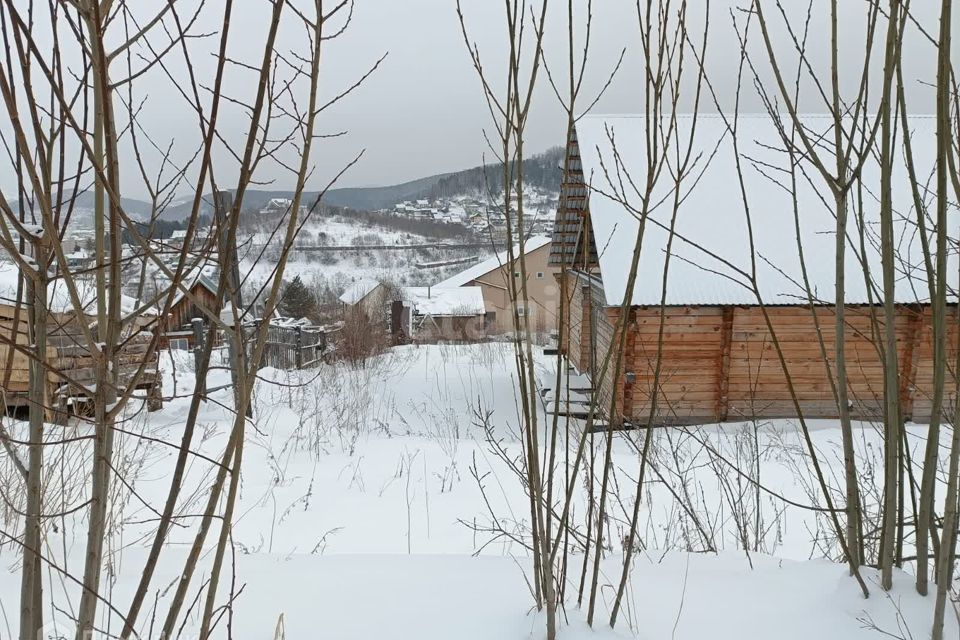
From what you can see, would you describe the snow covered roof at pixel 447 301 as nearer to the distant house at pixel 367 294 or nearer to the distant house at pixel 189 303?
the distant house at pixel 367 294

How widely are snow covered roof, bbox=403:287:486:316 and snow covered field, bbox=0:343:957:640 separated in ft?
91.1

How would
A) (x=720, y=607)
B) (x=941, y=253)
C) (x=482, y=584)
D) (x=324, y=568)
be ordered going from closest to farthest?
(x=941, y=253) < (x=720, y=607) < (x=482, y=584) < (x=324, y=568)

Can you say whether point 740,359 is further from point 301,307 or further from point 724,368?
point 301,307

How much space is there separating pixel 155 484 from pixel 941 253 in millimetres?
4811

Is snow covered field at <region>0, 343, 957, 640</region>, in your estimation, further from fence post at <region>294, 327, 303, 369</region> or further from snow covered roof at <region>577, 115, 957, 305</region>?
fence post at <region>294, 327, 303, 369</region>

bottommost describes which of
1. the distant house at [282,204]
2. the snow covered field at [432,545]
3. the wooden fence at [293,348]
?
the wooden fence at [293,348]

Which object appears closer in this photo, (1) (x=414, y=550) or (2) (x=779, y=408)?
(1) (x=414, y=550)

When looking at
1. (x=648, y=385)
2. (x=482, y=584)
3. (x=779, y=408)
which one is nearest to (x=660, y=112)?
(x=482, y=584)

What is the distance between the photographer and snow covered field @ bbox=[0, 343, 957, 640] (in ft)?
5.48

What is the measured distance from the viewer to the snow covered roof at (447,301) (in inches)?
1390

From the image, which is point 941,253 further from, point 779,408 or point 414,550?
point 779,408

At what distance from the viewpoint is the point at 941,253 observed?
137cm

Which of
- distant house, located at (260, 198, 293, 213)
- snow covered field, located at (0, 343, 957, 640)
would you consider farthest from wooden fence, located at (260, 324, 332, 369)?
distant house, located at (260, 198, 293, 213)

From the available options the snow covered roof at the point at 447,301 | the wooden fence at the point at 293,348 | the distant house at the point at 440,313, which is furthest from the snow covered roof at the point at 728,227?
the snow covered roof at the point at 447,301
